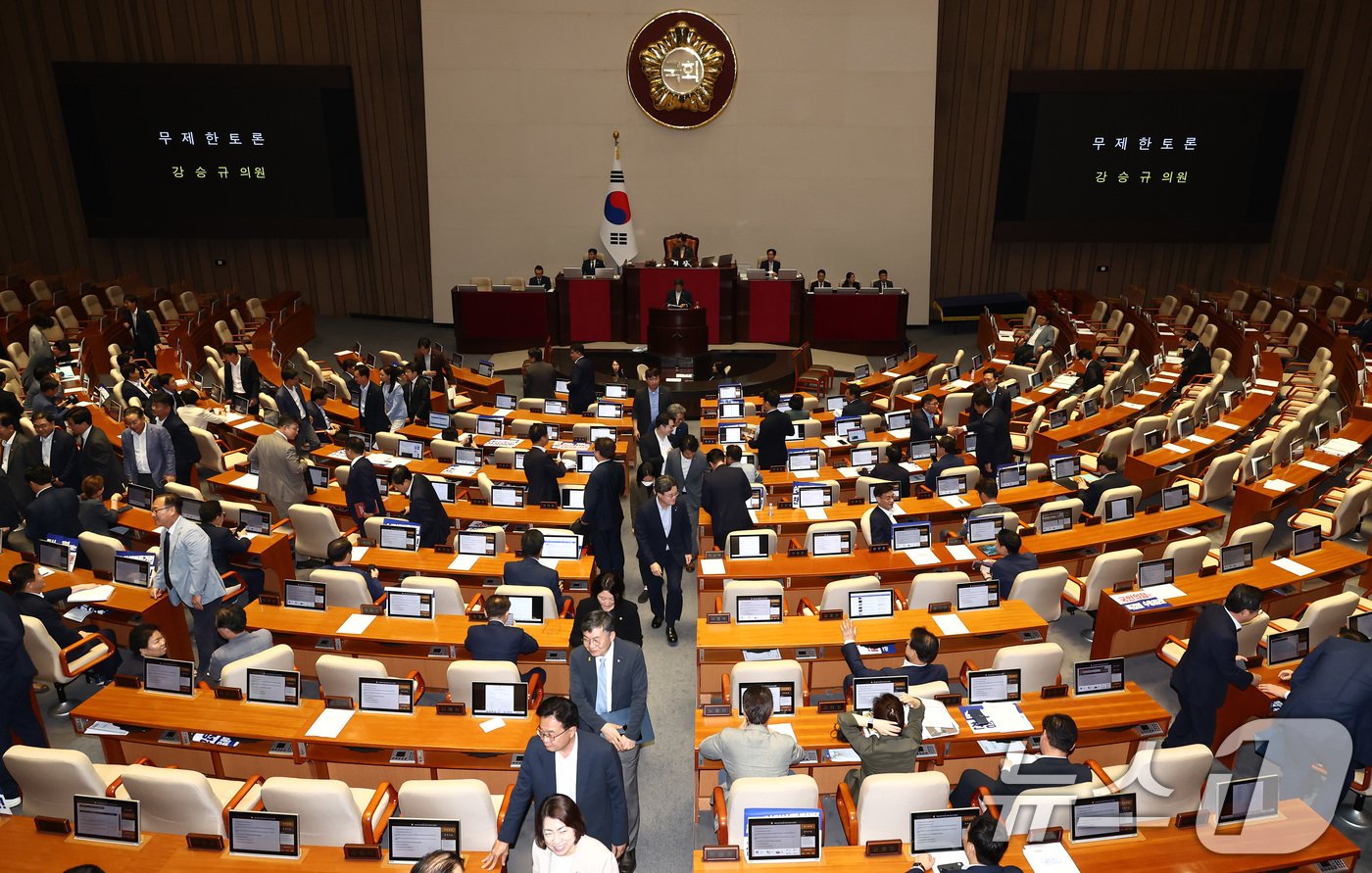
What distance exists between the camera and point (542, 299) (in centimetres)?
1786

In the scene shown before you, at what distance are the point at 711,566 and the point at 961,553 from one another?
2.18 metres

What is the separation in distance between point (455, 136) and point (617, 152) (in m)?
3.33

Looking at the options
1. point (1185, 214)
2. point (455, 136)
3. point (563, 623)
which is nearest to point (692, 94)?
point (455, 136)

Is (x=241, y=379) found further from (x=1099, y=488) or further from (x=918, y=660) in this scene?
(x=1099, y=488)

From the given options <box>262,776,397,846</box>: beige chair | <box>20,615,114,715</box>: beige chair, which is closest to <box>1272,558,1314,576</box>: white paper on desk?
<box>262,776,397,846</box>: beige chair

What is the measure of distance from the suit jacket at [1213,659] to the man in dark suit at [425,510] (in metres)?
6.06

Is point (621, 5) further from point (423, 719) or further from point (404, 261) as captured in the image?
point (423, 719)

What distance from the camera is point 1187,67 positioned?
18.9 meters

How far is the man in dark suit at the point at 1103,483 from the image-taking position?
9.13 metres

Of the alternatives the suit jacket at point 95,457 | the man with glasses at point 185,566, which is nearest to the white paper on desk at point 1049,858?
the man with glasses at point 185,566

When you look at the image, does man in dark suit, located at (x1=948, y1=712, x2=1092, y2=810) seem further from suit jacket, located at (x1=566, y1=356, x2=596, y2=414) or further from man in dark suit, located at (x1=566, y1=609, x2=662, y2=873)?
suit jacket, located at (x1=566, y1=356, x2=596, y2=414)

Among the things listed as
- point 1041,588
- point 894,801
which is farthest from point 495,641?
point 1041,588

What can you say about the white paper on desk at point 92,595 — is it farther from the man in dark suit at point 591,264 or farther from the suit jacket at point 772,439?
the man in dark suit at point 591,264

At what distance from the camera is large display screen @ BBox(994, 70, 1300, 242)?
60.5 feet
